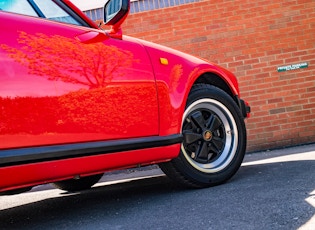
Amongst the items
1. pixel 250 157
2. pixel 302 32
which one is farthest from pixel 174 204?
pixel 302 32

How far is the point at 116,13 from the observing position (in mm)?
3568

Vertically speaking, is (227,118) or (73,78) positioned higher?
(73,78)

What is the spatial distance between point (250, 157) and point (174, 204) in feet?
9.06

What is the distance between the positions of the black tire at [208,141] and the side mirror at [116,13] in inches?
30.7

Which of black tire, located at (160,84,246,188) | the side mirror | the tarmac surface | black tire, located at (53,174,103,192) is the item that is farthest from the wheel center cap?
black tire, located at (53,174,103,192)

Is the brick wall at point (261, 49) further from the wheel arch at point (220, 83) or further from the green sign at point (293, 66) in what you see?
the wheel arch at point (220, 83)

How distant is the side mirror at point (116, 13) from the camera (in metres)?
3.51

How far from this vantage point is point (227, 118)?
4145 mm

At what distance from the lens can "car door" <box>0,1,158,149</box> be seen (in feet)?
9.23

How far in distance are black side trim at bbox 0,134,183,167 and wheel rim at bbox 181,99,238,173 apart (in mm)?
278

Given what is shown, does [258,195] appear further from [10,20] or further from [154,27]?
[154,27]

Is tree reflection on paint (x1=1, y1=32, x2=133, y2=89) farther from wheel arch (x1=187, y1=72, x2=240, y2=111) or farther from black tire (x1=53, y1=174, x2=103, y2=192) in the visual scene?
black tire (x1=53, y1=174, x2=103, y2=192)

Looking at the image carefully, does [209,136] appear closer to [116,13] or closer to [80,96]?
[116,13]

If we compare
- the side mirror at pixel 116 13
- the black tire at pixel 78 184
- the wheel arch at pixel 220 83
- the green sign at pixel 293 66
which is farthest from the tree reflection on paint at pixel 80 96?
the green sign at pixel 293 66
